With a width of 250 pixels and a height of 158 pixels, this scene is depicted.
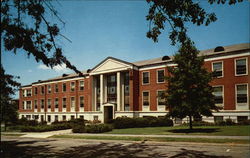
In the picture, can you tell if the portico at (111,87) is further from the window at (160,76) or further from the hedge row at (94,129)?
the hedge row at (94,129)

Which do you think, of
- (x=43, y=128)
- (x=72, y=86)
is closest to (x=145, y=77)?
(x=43, y=128)

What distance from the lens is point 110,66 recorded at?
40.6 m

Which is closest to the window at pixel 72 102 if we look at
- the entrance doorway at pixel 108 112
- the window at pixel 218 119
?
the entrance doorway at pixel 108 112

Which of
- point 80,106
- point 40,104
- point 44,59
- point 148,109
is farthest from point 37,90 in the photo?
point 44,59

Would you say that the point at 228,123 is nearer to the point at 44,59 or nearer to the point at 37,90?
the point at 44,59

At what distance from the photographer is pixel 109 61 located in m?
40.9

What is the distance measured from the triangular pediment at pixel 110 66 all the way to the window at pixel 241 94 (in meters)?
17.8

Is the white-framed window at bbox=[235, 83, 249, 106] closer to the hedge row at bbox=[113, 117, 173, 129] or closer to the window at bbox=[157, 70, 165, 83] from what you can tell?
the hedge row at bbox=[113, 117, 173, 129]

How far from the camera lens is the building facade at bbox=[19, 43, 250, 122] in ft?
94.5

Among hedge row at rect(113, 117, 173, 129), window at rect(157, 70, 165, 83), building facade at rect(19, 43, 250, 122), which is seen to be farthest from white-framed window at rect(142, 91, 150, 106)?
hedge row at rect(113, 117, 173, 129)

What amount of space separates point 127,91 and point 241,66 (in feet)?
64.3

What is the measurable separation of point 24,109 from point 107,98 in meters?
32.6

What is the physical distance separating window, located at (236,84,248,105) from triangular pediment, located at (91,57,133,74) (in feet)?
58.3

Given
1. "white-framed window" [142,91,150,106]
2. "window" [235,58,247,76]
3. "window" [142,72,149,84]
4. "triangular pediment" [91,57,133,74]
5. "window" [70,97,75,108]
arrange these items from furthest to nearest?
"window" [70,97,75,108] < "triangular pediment" [91,57,133,74] < "window" [142,72,149,84] < "white-framed window" [142,91,150,106] < "window" [235,58,247,76]
